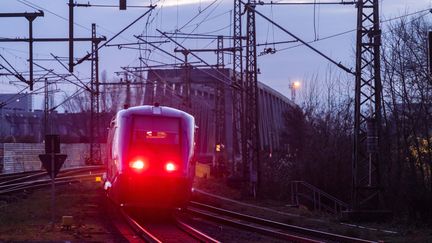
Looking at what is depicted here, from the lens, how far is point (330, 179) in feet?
140

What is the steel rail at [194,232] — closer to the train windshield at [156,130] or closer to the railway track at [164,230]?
the railway track at [164,230]

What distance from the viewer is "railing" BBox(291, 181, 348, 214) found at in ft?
115

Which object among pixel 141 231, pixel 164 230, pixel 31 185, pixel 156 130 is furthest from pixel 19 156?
pixel 141 231

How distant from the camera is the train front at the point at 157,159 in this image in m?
21.1

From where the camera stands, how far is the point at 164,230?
20547mm

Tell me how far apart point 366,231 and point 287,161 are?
31578 mm

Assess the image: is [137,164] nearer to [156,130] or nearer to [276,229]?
[156,130]

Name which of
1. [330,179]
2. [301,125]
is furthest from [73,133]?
[330,179]

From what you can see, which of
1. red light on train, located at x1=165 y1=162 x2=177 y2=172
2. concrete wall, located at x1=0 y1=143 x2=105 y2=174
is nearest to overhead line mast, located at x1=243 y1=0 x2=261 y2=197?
red light on train, located at x1=165 y1=162 x2=177 y2=172

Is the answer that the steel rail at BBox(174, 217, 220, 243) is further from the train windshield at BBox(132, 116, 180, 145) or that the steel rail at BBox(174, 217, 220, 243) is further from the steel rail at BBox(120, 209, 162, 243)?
the train windshield at BBox(132, 116, 180, 145)

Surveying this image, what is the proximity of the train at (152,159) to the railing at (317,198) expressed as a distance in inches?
518

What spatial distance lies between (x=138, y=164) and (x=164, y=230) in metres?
2.13

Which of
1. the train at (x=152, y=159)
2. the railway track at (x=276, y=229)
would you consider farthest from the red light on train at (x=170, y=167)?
the railway track at (x=276, y=229)

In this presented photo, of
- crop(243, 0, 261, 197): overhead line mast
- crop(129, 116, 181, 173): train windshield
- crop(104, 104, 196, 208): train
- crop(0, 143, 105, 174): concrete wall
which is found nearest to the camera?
crop(104, 104, 196, 208): train
